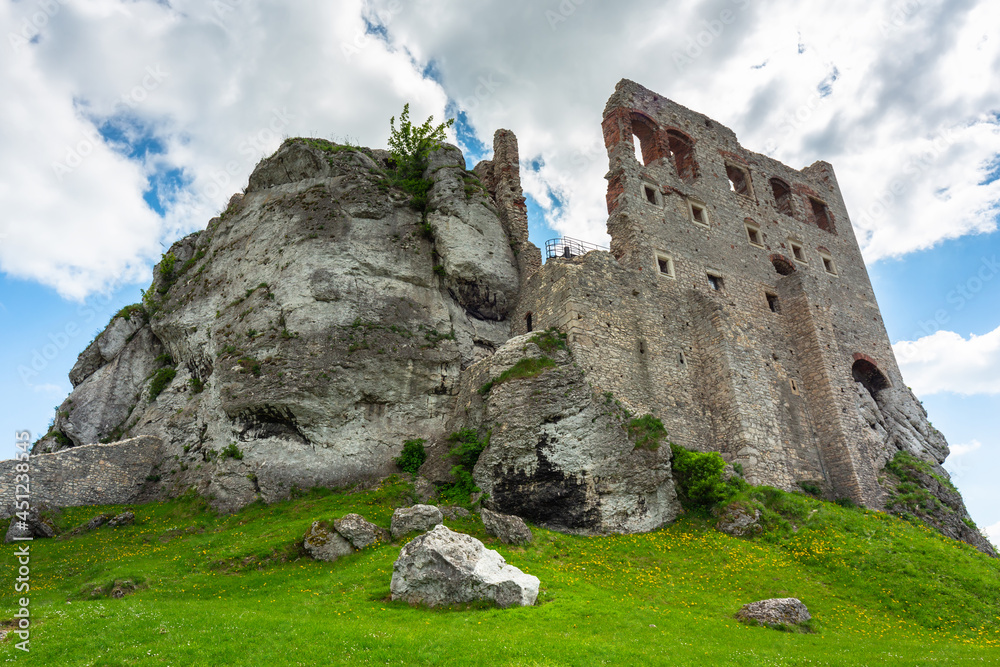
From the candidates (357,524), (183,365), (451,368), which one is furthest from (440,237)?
(357,524)

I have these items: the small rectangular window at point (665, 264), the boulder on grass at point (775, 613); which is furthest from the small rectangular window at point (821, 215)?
the boulder on grass at point (775, 613)

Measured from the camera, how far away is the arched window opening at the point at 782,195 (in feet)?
127

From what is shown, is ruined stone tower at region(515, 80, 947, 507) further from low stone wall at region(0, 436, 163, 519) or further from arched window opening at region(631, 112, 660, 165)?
low stone wall at region(0, 436, 163, 519)

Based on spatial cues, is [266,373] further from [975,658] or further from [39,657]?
[975,658]

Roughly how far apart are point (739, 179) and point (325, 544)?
3180 cm

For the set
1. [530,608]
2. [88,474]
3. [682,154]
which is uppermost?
[682,154]

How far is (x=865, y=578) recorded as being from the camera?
1836 cm

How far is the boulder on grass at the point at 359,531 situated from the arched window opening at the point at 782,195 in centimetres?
3193

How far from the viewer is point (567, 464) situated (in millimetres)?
21172

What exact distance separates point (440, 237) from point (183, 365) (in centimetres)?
1346

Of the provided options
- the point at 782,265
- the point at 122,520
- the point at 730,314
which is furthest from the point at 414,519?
the point at 782,265

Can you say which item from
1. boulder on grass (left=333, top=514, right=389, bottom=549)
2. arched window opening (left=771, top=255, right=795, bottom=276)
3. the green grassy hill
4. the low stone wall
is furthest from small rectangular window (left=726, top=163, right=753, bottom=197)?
the low stone wall

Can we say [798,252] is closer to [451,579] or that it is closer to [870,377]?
[870,377]

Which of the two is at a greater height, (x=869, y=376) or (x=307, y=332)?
(x=869, y=376)
